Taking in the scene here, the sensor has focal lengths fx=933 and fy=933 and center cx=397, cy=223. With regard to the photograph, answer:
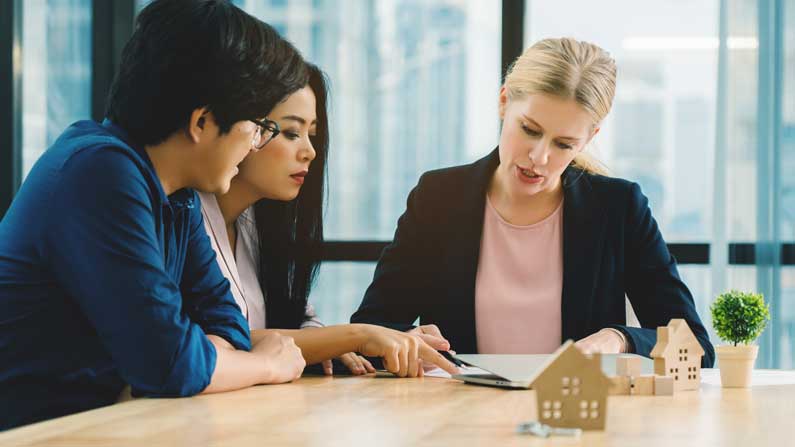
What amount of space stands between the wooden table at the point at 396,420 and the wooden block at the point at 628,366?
6 cm

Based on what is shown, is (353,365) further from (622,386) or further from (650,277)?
(650,277)

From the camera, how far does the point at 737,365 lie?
1.54 m

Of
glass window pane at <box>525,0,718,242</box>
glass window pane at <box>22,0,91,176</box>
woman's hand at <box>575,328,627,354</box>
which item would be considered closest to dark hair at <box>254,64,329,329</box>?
woman's hand at <box>575,328,627,354</box>

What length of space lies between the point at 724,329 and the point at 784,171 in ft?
6.61

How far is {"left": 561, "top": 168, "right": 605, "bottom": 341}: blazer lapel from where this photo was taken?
2117mm

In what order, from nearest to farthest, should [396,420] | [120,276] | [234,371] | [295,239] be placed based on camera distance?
1. [396,420]
2. [120,276]
3. [234,371]
4. [295,239]

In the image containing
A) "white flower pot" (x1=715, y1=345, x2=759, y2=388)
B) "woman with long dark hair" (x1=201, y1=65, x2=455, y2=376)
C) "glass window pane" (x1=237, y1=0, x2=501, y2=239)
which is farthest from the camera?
"glass window pane" (x1=237, y1=0, x2=501, y2=239)

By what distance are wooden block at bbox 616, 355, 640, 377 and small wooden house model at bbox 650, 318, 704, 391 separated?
36 mm

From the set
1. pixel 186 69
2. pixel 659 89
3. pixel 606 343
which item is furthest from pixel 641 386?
pixel 659 89

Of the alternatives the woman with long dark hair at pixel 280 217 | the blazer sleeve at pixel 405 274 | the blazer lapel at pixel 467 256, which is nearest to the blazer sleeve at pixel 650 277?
the blazer lapel at pixel 467 256

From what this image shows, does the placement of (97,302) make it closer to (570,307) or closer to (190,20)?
(190,20)

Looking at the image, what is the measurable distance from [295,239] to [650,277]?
0.83m

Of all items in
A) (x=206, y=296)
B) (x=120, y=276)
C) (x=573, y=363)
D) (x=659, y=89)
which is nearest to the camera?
(x=573, y=363)

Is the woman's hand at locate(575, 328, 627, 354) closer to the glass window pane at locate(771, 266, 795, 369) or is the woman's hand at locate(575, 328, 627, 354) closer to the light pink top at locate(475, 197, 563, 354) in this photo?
the light pink top at locate(475, 197, 563, 354)
